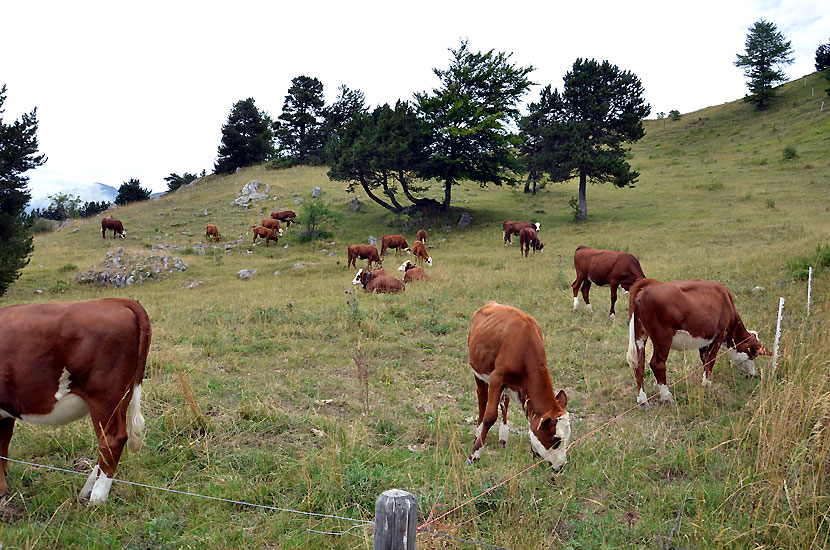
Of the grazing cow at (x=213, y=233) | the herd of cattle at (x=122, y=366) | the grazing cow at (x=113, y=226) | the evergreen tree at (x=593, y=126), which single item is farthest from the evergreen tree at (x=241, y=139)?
the herd of cattle at (x=122, y=366)

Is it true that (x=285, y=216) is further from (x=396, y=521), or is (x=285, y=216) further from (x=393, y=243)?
(x=396, y=521)

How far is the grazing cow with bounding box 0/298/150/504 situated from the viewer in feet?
13.6

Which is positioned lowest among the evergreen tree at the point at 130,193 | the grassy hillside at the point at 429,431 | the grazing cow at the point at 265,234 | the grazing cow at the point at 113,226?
the grassy hillside at the point at 429,431

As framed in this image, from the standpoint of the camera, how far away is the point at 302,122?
181ft

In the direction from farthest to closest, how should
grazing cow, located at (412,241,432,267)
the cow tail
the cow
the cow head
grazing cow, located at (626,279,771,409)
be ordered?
the cow → grazing cow, located at (412,241,432,267) → grazing cow, located at (626,279,771,409) → the cow head → the cow tail

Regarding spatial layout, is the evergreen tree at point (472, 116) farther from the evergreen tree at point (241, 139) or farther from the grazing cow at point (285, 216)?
the evergreen tree at point (241, 139)

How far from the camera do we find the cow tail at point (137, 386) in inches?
173

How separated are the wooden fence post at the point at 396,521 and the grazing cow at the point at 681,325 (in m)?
4.96

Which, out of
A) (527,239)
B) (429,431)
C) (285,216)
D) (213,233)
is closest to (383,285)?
(527,239)

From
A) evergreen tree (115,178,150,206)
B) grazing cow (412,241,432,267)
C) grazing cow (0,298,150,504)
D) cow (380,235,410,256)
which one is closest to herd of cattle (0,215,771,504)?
grazing cow (0,298,150,504)

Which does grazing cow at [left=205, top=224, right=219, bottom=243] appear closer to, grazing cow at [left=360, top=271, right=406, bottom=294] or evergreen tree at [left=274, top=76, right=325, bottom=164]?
grazing cow at [left=360, top=271, right=406, bottom=294]

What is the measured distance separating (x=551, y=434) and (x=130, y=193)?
173 ft

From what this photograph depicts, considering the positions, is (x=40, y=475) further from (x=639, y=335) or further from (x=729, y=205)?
(x=729, y=205)

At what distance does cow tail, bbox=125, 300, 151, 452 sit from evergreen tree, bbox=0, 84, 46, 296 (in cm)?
1662
